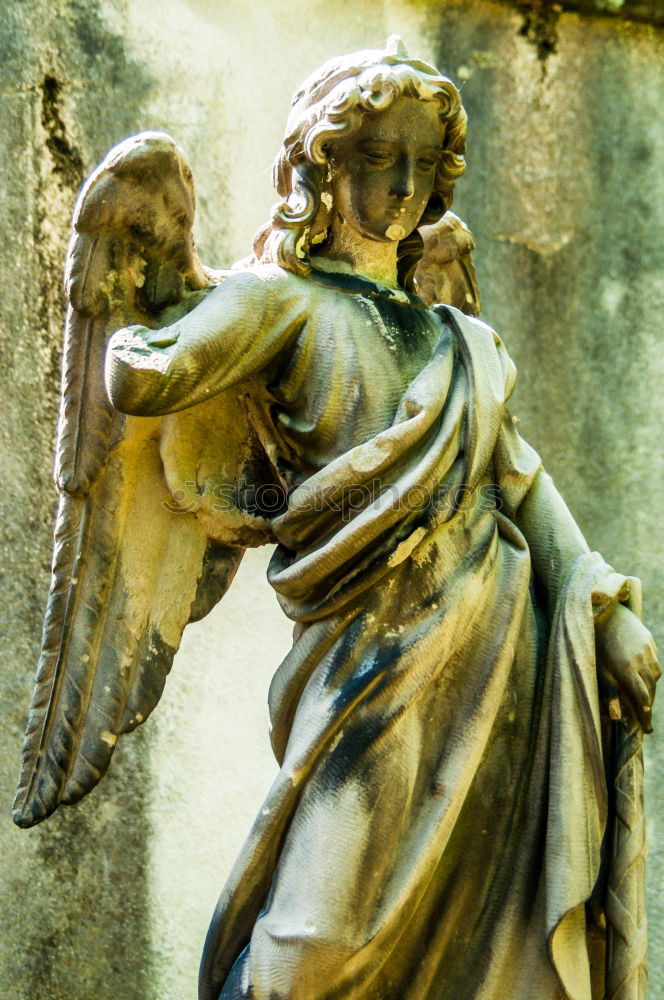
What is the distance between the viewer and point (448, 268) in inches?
136

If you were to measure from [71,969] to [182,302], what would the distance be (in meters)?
1.43

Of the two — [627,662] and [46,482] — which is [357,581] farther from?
[46,482]

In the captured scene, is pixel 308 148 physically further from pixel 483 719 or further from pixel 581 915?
pixel 581 915

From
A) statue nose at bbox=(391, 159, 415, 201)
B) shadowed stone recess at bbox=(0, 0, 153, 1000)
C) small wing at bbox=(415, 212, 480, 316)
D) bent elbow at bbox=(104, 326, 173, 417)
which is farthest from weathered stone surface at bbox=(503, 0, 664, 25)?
bent elbow at bbox=(104, 326, 173, 417)

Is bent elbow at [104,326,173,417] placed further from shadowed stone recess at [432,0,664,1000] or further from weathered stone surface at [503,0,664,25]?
weathered stone surface at [503,0,664,25]

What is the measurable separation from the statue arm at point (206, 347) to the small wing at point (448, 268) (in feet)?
1.67

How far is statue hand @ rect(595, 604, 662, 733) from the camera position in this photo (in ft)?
9.55

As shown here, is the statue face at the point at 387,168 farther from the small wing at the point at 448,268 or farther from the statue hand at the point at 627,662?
the statue hand at the point at 627,662

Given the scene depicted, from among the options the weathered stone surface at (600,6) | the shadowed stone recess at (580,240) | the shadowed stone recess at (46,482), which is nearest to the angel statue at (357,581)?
the shadowed stone recess at (46,482)

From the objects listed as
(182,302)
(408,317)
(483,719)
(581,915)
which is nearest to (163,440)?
(182,302)

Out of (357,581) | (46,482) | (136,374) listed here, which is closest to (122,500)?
(136,374)

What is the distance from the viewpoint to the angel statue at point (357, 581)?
109 inches

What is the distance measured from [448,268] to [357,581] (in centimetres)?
82

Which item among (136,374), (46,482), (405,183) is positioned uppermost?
(405,183)
